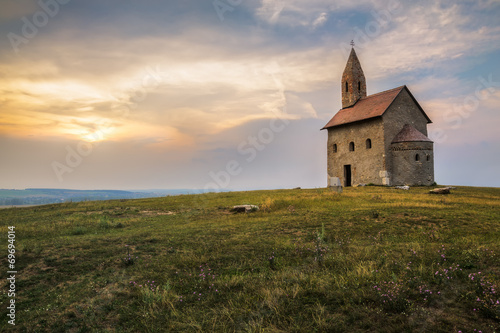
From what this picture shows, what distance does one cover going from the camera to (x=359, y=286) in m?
5.87

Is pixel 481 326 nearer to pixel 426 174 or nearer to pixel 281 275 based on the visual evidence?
pixel 281 275

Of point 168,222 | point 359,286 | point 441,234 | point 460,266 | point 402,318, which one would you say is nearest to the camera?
point 402,318

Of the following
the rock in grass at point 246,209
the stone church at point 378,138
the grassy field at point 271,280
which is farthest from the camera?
the stone church at point 378,138

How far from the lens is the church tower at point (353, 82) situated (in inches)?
1567

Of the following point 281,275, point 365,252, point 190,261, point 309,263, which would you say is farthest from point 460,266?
point 190,261

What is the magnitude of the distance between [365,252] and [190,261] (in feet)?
16.0

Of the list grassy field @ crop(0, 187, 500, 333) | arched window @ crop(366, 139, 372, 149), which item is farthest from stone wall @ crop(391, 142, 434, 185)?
grassy field @ crop(0, 187, 500, 333)

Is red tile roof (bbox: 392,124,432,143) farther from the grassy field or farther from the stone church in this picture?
the grassy field

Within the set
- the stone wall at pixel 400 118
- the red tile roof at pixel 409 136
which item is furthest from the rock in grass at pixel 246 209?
the red tile roof at pixel 409 136

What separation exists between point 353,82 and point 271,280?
38.8m

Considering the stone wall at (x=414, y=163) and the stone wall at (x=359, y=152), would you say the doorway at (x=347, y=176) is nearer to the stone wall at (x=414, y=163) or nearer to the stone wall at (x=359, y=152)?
the stone wall at (x=359, y=152)

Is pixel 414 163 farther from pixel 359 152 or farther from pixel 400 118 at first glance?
pixel 359 152

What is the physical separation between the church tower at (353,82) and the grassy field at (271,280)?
31187 mm

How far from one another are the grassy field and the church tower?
31.2m
